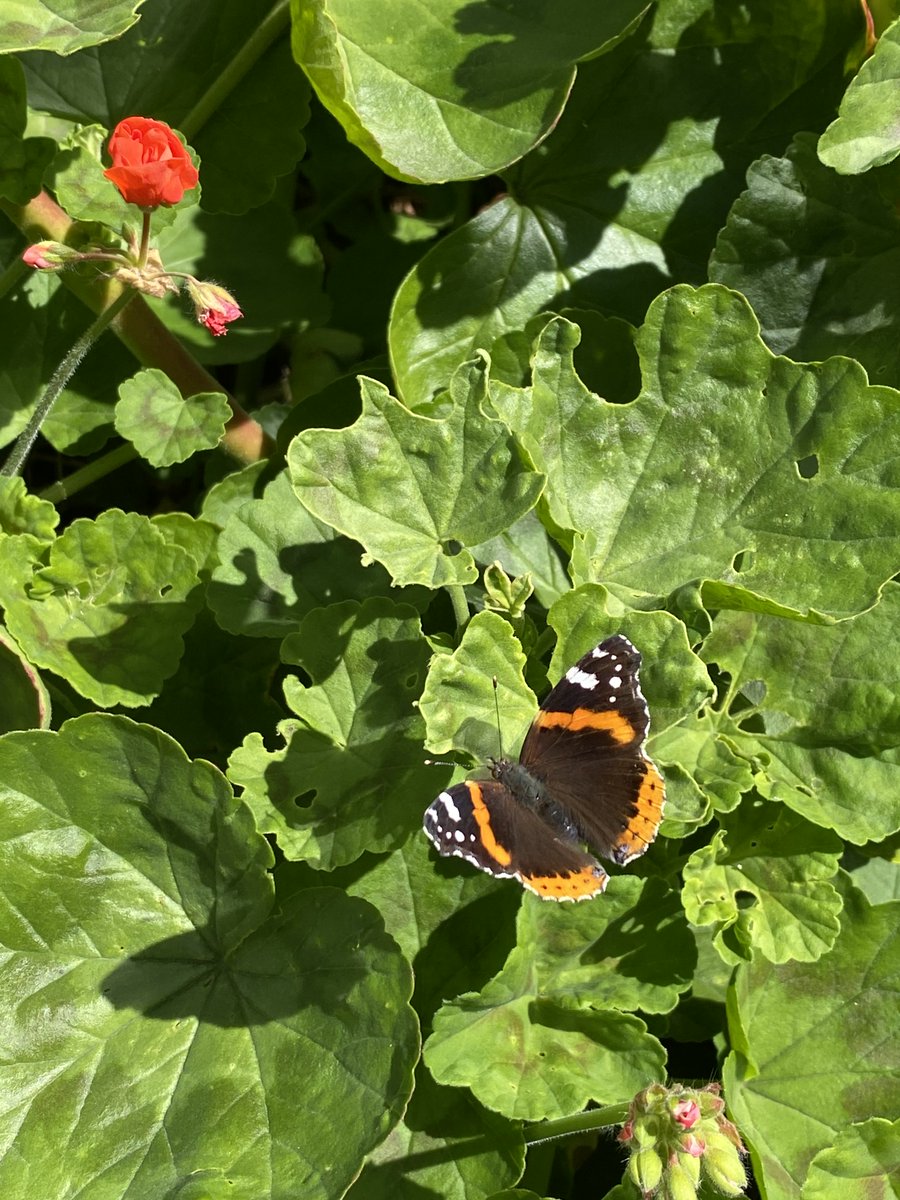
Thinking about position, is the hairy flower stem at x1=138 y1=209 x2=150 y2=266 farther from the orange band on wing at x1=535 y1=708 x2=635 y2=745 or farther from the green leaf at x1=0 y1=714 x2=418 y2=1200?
the orange band on wing at x1=535 y1=708 x2=635 y2=745

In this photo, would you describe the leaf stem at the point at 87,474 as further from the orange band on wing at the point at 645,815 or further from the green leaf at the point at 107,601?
the orange band on wing at the point at 645,815

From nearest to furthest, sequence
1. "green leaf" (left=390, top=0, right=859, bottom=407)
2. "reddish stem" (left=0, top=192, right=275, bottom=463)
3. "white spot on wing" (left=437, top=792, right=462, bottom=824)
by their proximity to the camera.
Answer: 1. "white spot on wing" (left=437, top=792, right=462, bottom=824)
2. "reddish stem" (left=0, top=192, right=275, bottom=463)
3. "green leaf" (left=390, top=0, right=859, bottom=407)

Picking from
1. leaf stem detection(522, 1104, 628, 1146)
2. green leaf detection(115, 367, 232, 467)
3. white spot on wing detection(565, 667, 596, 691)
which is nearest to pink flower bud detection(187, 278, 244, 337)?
green leaf detection(115, 367, 232, 467)

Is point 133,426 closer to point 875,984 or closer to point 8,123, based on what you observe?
point 8,123

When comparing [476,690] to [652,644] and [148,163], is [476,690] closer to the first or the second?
[652,644]

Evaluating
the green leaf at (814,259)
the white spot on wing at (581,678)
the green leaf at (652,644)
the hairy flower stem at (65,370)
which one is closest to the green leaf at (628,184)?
the green leaf at (814,259)

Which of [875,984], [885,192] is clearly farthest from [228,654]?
[885,192]
